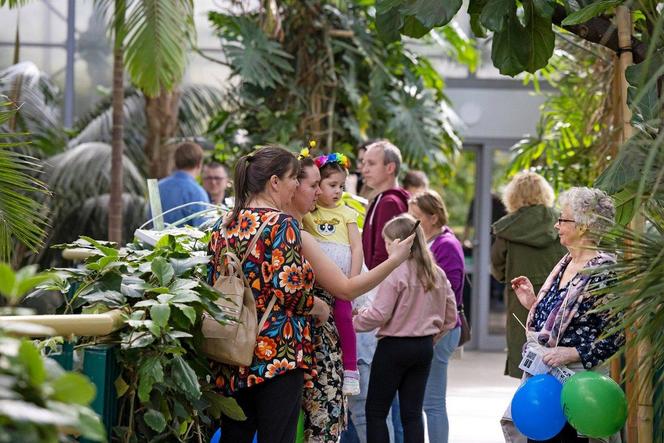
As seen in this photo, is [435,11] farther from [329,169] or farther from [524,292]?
[524,292]

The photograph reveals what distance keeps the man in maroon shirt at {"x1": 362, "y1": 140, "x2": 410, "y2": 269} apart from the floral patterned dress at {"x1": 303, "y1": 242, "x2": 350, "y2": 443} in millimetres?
1381

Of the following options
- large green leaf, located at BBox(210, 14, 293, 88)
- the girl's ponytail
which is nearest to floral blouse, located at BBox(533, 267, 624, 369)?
the girl's ponytail

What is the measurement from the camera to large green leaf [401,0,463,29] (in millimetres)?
3793

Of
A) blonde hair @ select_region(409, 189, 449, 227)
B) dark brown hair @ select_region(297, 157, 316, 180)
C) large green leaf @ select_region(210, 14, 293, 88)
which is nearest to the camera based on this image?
dark brown hair @ select_region(297, 157, 316, 180)

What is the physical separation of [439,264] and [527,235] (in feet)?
2.03

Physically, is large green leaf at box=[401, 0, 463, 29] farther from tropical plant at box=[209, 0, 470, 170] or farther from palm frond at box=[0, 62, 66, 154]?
palm frond at box=[0, 62, 66, 154]

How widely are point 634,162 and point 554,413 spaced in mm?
1073

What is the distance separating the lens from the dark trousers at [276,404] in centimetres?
373

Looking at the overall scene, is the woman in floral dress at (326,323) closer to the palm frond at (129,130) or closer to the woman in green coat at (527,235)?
the woman in green coat at (527,235)

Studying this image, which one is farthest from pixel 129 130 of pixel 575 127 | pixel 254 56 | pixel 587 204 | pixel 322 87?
pixel 587 204

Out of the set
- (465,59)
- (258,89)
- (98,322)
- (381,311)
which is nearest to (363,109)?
(258,89)

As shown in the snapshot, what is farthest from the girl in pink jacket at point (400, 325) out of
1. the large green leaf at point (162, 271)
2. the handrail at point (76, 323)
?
the handrail at point (76, 323)

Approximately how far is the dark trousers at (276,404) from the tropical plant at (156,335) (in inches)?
4.2

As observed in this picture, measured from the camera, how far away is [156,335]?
335 cm
